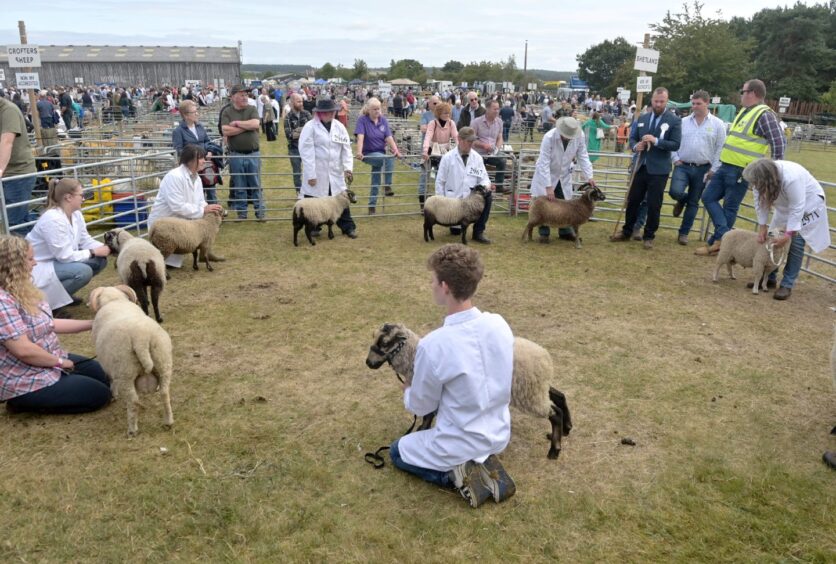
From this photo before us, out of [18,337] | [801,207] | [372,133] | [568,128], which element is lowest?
[18,337]

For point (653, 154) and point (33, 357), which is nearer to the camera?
point (33, 357)

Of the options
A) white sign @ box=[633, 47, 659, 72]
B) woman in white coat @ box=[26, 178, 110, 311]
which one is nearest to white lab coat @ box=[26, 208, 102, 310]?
woman in white coat @ box=[26, 178, 110, 311]

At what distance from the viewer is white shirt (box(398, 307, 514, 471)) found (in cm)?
303

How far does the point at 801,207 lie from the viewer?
611 centimetres

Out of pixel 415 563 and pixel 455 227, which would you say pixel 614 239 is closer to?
pixel 455 227

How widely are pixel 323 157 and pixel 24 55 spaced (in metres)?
5.89

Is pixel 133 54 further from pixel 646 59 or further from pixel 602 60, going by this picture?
pixel 646 59

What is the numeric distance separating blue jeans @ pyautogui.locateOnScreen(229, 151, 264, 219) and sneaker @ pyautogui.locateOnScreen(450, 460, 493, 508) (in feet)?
24.6

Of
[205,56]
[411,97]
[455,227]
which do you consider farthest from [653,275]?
[205,56]

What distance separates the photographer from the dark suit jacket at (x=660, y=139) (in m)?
8.39

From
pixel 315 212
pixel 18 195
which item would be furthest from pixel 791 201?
pixel 18 195

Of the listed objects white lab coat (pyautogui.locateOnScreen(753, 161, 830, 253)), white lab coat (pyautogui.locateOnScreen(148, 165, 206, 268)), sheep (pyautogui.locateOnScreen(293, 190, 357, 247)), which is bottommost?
sheep (pyautogui.locateOnScreen(293, 190, 357, 247))

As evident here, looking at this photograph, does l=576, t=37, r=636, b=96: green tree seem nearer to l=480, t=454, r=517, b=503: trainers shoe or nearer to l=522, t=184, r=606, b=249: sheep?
l=522, t=184, r=606, b=249: sheep

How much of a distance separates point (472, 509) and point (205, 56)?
267 feet
